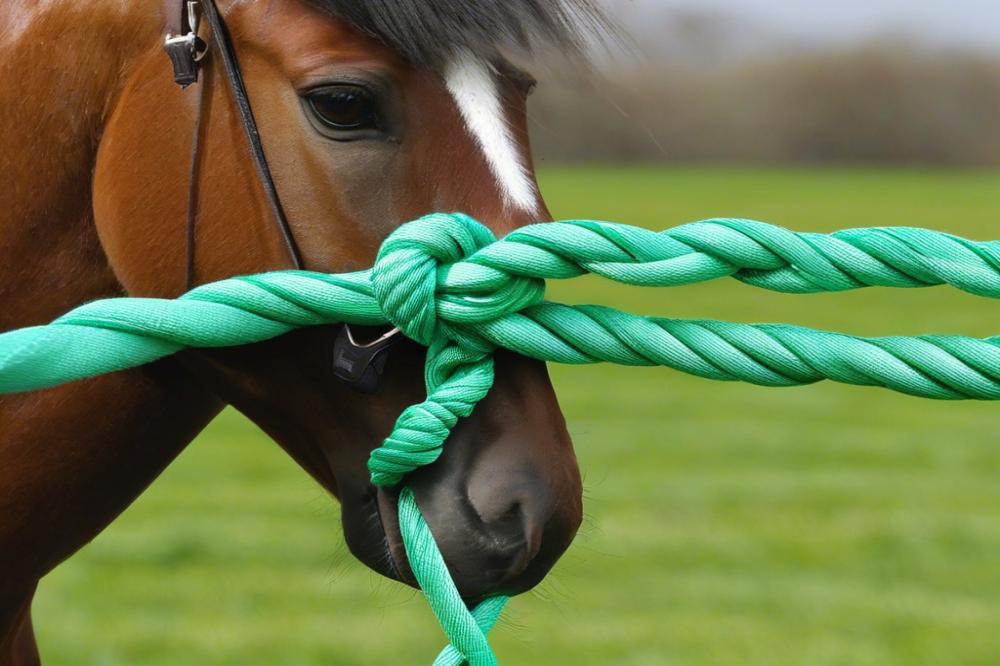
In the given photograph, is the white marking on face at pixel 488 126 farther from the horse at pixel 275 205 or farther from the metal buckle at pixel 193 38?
the metal buckle at pixel 193 38

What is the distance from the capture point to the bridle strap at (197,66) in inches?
59.6

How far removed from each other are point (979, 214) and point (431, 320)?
19.0m

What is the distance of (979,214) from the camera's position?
19078 millimetres

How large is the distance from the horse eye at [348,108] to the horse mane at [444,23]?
2.5 inches

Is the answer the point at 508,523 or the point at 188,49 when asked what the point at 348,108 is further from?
the point at 508,523

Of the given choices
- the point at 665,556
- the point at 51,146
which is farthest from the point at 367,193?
the point at 665,556

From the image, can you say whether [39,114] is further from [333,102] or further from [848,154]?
[848,154]

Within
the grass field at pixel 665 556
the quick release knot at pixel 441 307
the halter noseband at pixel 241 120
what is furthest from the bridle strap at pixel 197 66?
the grass field at pixel 665 556

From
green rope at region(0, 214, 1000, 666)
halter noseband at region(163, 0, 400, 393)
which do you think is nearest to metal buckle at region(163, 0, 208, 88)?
halter noseband at region(163, 0, 400, 393)

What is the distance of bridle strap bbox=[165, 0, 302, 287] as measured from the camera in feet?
4.97

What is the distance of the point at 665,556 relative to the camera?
206 inches

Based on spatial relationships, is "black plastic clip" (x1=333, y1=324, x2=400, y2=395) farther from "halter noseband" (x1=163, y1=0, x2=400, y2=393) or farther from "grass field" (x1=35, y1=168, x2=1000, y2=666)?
"grass field" (x1=35, y1=168, x2=1000, y2=666)

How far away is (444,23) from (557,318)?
341mm

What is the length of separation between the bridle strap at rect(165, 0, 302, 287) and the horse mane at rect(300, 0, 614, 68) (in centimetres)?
12
